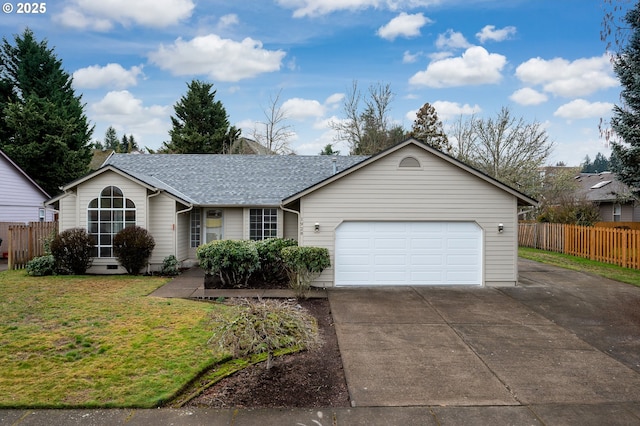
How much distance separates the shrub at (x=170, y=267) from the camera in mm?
14453

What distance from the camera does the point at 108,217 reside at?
14.5 m

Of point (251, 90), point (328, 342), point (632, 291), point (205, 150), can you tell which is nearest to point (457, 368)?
point (328, 342)

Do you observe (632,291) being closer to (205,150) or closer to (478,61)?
(478,61)

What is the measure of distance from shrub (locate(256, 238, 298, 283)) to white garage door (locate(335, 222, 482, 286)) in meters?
1.73

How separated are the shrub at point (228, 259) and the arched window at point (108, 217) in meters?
4.20

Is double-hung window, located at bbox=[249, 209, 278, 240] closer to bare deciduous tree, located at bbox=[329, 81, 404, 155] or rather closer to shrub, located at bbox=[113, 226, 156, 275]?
shrub, located at bbox=[113, 226, 156, 275]

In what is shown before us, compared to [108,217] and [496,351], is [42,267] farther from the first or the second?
[496,351]

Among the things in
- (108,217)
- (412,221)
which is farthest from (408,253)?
(108,217)

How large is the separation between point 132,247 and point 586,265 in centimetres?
1783

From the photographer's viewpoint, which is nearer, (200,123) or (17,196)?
(17,196)

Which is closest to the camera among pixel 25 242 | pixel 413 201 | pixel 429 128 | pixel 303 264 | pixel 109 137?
pixel 303 264

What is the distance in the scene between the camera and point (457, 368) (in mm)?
6113

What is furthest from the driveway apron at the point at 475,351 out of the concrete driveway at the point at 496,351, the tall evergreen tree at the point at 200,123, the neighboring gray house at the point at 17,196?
the tall evergreen tree at the point at 200,123

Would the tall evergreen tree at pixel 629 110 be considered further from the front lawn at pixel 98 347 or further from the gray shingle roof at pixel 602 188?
the front lawn at pixel 98 347
